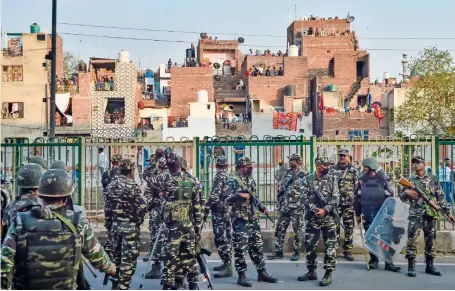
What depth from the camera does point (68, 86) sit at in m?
52.9

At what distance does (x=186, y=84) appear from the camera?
5822cm

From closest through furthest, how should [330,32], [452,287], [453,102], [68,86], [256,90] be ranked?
[452,287], [453,102], [68,86], [256,90], [330,32]

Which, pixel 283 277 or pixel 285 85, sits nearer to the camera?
Result: pixel 283 277

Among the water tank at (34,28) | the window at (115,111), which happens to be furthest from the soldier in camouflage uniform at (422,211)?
the water tank at (34,28)

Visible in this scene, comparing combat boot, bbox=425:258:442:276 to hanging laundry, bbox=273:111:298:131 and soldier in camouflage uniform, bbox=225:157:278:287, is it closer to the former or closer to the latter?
soldier in camouflage uniform, bbox=225:157:278:287

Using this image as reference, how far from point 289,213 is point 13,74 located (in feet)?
139

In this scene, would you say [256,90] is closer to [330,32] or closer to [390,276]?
[330,32]

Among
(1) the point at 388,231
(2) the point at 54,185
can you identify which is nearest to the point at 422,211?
(1) the point at 388,231

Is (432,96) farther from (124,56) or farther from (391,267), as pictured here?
(391,267)

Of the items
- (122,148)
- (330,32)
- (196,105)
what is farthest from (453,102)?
(122,148)

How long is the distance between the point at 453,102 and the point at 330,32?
90.9ft

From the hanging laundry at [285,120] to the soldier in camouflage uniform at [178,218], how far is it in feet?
146

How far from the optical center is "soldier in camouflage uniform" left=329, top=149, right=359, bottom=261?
437 inches

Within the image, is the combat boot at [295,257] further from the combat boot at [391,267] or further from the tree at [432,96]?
the tree at [432,96]
